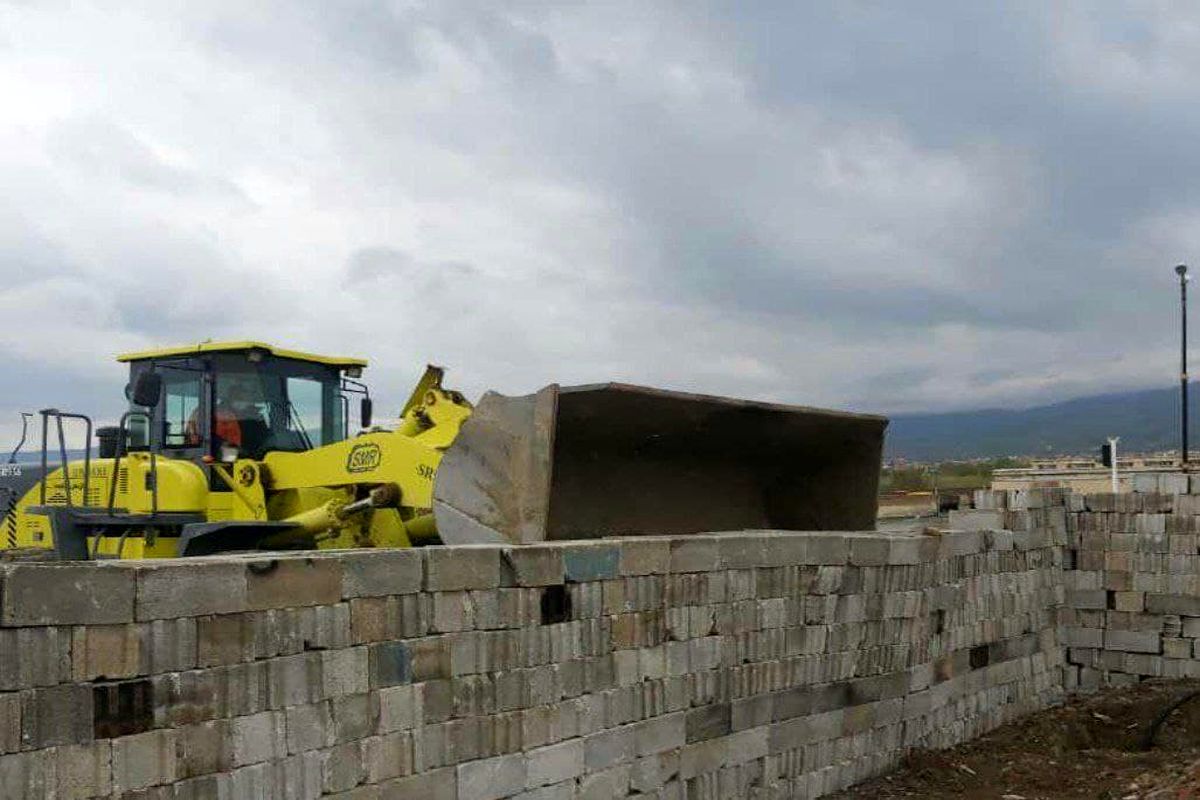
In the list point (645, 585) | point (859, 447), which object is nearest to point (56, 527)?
point (645, 585)

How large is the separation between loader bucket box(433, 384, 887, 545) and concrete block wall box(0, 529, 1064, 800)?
0.80m

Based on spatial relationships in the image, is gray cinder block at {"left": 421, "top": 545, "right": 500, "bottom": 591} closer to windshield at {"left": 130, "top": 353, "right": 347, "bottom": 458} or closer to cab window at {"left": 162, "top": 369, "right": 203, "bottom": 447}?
windshield at {"left": 130, "top": 353, "right": 347, "bottom": 458}

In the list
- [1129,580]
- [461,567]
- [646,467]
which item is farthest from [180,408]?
[1129,580]

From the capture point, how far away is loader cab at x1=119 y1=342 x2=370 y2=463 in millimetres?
10469

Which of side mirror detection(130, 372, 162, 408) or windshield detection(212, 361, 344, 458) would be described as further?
windshield detection(212, 361, 344, 458)

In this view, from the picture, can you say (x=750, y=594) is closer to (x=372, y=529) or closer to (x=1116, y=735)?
(x=372, y=529)

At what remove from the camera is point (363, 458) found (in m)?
9.80

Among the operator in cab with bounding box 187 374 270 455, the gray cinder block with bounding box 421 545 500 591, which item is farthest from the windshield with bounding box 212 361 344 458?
the gray cinder block with bounding box 421 545 500 591

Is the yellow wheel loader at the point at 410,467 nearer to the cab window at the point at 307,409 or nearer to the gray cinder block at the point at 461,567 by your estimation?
the cab window at the point at 307,409

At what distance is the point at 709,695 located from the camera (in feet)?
24.1

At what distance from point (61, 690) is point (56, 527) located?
5.70 m

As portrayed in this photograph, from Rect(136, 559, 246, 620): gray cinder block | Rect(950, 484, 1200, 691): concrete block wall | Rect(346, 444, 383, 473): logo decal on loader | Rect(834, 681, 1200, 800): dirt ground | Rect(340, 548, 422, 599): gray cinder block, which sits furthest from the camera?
Rect(950, 484, 1200, 691): concrete block wall

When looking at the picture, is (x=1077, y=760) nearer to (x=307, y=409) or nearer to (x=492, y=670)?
(x=492, y=670)

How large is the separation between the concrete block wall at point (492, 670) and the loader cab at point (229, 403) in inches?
192
